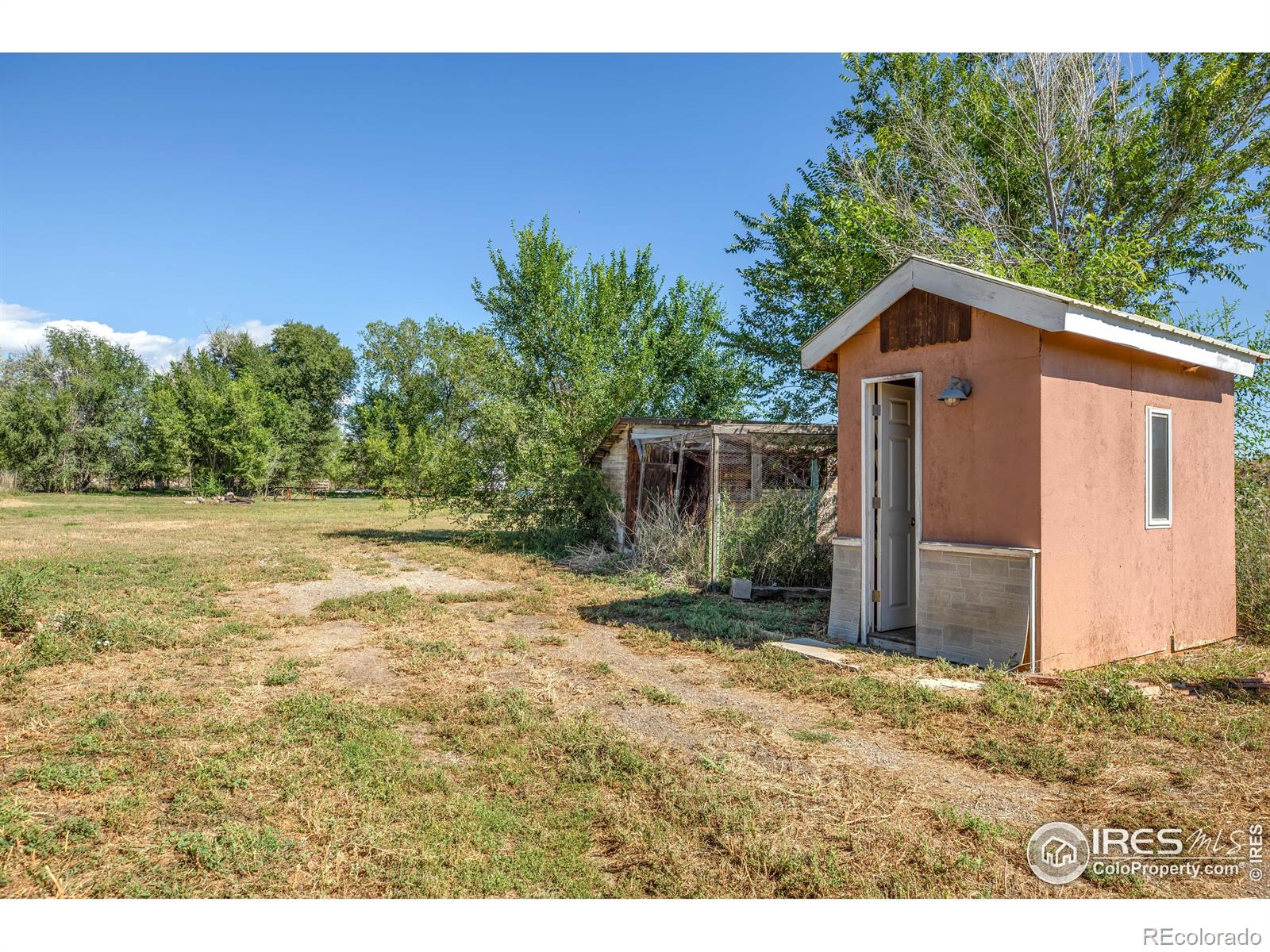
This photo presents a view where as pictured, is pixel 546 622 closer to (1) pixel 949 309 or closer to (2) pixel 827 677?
(2) pixel 827 677

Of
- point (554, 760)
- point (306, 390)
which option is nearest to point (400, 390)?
point (306, 390)

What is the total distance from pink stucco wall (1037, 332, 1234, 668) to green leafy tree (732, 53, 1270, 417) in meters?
3.88

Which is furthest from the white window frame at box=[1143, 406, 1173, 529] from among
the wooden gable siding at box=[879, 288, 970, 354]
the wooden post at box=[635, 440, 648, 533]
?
the wooden post at box=[635, 440, 648, 533]

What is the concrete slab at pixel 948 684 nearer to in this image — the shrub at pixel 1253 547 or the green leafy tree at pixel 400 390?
the shrub at pixel 1253 547

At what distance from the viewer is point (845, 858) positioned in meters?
2.84

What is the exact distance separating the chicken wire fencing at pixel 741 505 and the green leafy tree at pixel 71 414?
4028cm

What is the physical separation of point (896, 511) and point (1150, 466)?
2335 millimetres

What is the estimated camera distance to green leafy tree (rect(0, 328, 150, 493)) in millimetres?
38031

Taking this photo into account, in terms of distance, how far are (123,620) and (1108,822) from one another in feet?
28.1

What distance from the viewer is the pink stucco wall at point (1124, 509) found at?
5699 mm

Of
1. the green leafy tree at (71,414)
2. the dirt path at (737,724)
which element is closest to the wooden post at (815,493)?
the dirt path at (737,724)

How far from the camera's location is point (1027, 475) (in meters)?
5.64

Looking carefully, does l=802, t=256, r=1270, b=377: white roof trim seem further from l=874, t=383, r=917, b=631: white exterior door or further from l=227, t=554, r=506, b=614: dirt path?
l=227, t=554, r=506, b=614: dirt path
